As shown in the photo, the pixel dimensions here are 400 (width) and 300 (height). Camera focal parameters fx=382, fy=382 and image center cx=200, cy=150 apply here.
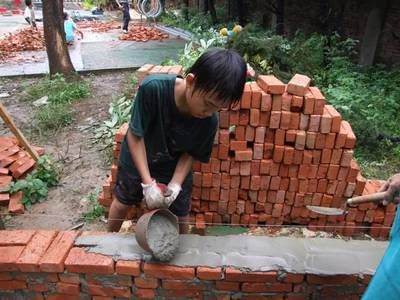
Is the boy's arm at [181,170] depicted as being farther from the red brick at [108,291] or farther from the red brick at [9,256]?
the red brick at [9,256]

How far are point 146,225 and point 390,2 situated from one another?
731cm

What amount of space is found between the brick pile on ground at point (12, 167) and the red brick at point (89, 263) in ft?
6.22

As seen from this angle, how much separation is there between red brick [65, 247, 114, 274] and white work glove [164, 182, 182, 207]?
454 mm

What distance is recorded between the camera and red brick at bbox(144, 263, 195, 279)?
2.12 m

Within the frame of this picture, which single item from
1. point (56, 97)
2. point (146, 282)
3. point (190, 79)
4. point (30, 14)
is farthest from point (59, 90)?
point (30, 14)

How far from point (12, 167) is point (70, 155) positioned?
2.72 ft

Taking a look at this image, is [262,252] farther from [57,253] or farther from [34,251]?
[34,251]

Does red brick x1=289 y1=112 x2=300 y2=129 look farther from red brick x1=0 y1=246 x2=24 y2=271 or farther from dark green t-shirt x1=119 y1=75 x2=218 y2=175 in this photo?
red brick x1=0 y1=246 x2=24 y2=271

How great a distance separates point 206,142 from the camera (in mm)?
2279

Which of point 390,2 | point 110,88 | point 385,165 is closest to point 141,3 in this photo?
point 110,88

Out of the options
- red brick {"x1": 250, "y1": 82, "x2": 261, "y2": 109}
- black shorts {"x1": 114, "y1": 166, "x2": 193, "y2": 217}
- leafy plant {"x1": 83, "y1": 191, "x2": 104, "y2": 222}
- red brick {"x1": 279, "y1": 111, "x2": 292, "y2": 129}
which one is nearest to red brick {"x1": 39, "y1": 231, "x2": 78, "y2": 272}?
black shorts {"x1": 114, "y1": 166, "x2": 193, "y2": 217}

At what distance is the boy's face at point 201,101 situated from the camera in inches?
72.2

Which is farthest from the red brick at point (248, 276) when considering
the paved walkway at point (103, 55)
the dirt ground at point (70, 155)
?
the paved walkway at point (103, 55)

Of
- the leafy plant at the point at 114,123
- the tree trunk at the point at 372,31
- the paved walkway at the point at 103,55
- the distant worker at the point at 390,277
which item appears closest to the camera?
the distant worker at the point at 390,277
